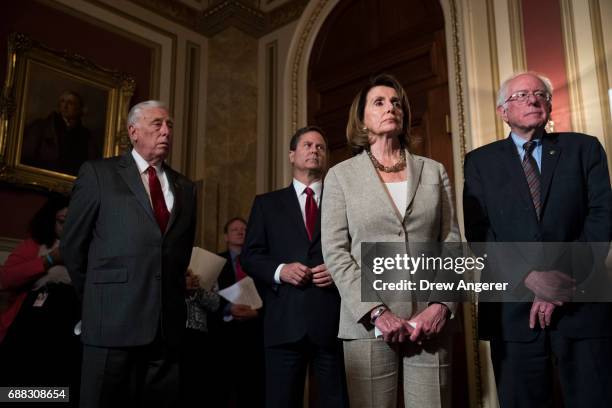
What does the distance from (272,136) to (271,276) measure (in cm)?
270

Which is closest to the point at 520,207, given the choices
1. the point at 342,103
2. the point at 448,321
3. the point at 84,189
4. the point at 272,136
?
the point at 448,321

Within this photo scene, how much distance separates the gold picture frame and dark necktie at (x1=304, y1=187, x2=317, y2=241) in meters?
2.32

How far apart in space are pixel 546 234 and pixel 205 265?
1637 mm

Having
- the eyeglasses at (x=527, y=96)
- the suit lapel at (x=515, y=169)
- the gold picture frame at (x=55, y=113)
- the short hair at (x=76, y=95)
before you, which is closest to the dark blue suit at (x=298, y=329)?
the suit lapel at (x=515, y=169)

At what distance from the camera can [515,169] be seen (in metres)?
1.91

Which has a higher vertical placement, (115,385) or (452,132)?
(452,132)

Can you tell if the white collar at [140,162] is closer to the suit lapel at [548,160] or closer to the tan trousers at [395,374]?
the tan trousers at [395,374]

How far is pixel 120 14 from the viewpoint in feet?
14.8

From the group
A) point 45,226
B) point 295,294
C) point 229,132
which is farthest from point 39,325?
point 229,132

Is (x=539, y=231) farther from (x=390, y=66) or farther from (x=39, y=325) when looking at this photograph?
(x=390, y=66)

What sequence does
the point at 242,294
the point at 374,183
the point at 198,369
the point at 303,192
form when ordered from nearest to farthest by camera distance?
1. the point at 374,183
2. the point at 303,192
3. the point at 242,294
4. the point at 198,369

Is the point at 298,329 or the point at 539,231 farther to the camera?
the point at 298,329

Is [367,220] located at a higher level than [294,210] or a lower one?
lower

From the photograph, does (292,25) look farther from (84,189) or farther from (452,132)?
(84,189)
